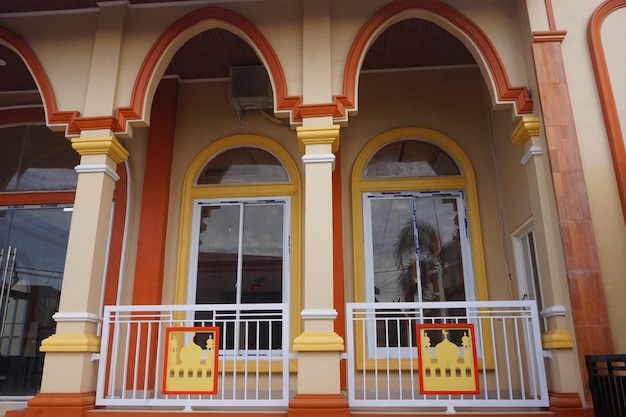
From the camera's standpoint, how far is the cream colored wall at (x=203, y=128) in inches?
220

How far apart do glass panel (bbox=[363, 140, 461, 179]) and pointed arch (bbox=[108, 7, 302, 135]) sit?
1.71m

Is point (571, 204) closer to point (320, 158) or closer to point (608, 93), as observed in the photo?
point (608, 93)

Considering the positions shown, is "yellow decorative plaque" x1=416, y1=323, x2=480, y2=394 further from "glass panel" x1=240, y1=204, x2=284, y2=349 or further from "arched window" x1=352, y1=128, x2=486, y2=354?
"glass panel" x1=240, y1=204, x2=284, y2=349

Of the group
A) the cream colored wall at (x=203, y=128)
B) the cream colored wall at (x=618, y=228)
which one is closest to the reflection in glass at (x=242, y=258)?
the cream colored wall at (x=203, y=128)

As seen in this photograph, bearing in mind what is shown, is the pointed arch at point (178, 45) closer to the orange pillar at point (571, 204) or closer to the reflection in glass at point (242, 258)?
the reflection in glass at point (242, 258)

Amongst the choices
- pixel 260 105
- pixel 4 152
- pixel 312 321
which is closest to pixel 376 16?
pixel 260 105

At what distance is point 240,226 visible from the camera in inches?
216

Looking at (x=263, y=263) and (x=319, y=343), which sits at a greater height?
(x=263, y=263)

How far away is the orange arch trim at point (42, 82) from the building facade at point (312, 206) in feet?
0.08

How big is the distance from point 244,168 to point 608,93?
3.60m

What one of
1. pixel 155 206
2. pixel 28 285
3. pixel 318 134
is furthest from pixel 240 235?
pixel 28 285

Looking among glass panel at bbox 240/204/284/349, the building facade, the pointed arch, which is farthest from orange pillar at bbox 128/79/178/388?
the pointed arch

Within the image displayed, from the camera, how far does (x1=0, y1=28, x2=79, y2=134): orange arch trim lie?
4309 millimetres

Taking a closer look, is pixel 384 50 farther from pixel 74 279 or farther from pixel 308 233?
pixel 74 279
